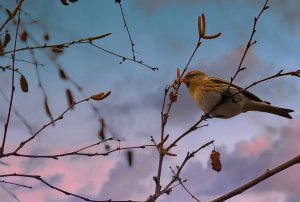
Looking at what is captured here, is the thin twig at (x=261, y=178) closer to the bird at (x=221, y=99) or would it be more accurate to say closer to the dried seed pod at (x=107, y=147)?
the dried seed pod at (x=107, y=147)

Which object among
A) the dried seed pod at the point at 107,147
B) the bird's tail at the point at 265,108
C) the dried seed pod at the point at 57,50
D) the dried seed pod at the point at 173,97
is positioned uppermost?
the bird's tail at the point at 265,108

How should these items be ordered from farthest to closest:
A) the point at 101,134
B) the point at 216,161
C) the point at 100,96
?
the point at 216,161
the point at 101,134
the point at 100,96

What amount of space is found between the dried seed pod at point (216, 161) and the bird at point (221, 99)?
107cm

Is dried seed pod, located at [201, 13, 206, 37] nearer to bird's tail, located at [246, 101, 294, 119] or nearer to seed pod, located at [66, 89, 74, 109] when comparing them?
seed pod, located at [66, 89, 74, 109]

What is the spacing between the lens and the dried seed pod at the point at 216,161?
2115 millimetres

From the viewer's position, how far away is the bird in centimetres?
346

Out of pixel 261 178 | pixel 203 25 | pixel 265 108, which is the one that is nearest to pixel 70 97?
pixel 203 25

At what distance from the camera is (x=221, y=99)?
3463 mm

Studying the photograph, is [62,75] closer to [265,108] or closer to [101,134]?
[101,134]

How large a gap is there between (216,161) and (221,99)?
4.48ft

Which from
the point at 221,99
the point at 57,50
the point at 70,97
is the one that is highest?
the point at 221,99

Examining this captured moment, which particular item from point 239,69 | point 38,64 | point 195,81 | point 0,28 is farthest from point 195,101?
point 0,28

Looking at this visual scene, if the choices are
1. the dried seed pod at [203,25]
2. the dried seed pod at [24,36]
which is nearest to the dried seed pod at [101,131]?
the dried seed pod at [24,36]

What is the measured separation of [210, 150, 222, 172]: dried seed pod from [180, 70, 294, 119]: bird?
3.52ft
